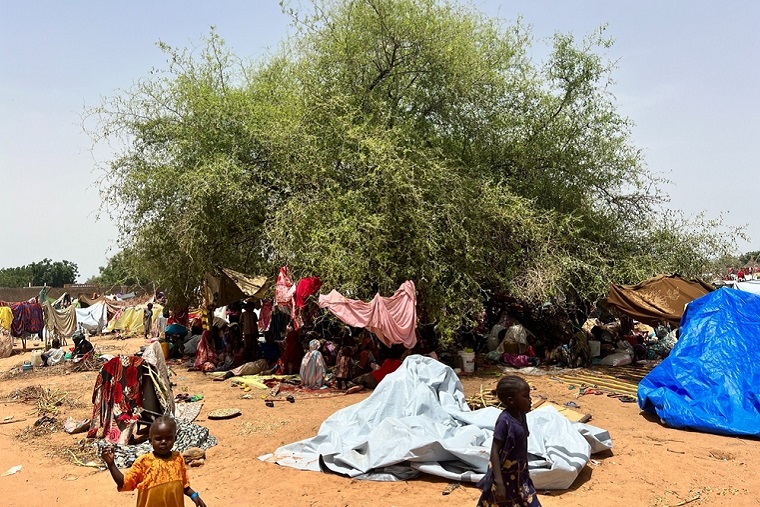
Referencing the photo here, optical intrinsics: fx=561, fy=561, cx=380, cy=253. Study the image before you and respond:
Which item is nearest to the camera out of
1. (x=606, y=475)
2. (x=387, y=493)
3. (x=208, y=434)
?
(x=387, y=493)

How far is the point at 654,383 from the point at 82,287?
3503 cm

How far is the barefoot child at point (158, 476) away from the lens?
316 cm

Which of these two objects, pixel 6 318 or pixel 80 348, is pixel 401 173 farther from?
pixel 6 318

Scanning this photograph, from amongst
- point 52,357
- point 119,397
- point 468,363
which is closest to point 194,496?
point 119,397

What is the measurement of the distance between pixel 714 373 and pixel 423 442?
4.42m

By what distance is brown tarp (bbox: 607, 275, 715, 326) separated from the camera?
31.4ft

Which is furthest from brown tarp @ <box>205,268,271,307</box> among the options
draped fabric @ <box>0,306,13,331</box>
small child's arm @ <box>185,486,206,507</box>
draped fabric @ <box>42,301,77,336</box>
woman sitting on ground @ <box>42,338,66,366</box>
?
draped fabric @ <box>0,306,13,331</box>

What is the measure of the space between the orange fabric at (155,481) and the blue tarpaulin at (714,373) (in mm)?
6298

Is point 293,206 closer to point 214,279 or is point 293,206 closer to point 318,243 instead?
point 318,243

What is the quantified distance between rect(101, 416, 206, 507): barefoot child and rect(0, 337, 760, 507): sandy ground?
1.93m

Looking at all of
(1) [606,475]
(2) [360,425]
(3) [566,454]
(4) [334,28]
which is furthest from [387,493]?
(4) [334,28]

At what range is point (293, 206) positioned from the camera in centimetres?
1059

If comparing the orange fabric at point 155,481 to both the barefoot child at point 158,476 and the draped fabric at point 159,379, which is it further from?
the draped fabric at point 159,379

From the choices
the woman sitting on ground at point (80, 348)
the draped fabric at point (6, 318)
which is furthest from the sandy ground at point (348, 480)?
the draped fabric at point (6, 318)
